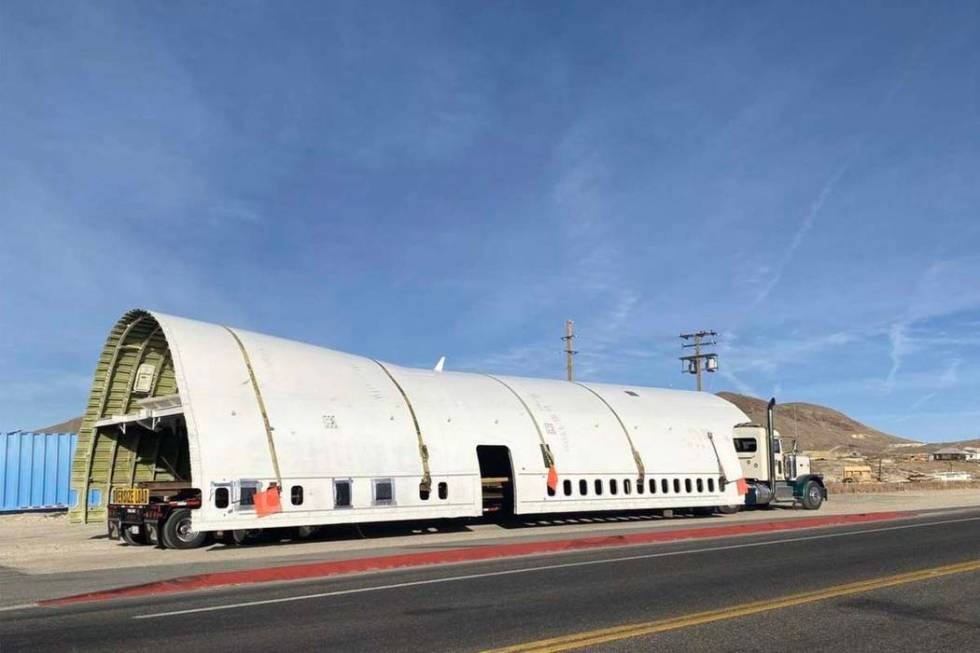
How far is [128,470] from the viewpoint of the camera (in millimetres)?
28703

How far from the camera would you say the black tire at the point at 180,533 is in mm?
21531

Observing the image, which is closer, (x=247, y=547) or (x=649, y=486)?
(x=247, y=547)

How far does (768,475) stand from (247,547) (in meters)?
24.5

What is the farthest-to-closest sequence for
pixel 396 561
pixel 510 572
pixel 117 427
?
pixel 117 427, pixel 396 561, pixel 510 572

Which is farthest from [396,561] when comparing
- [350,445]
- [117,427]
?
[117,427]

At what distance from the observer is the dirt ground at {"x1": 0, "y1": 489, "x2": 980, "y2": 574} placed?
1914cm

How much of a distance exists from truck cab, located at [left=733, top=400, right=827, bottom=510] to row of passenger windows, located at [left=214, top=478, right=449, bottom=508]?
17.5 m

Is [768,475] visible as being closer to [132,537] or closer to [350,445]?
[350,445]

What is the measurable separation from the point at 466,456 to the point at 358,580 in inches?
487

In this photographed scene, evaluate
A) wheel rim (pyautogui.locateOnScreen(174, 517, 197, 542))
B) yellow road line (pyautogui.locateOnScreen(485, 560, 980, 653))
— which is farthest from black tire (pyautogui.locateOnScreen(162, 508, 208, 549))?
yellow road line (pyautogui.locateOnScreen(485, 560, 980, 653))

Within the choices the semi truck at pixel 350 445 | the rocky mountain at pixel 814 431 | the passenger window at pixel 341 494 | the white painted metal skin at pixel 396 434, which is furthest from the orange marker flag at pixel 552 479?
the rocky mountain at pixel 814 431

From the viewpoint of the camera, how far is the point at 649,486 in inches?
1259

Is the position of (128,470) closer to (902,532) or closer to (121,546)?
(121,546)

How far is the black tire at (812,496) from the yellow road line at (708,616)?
24.2 m
